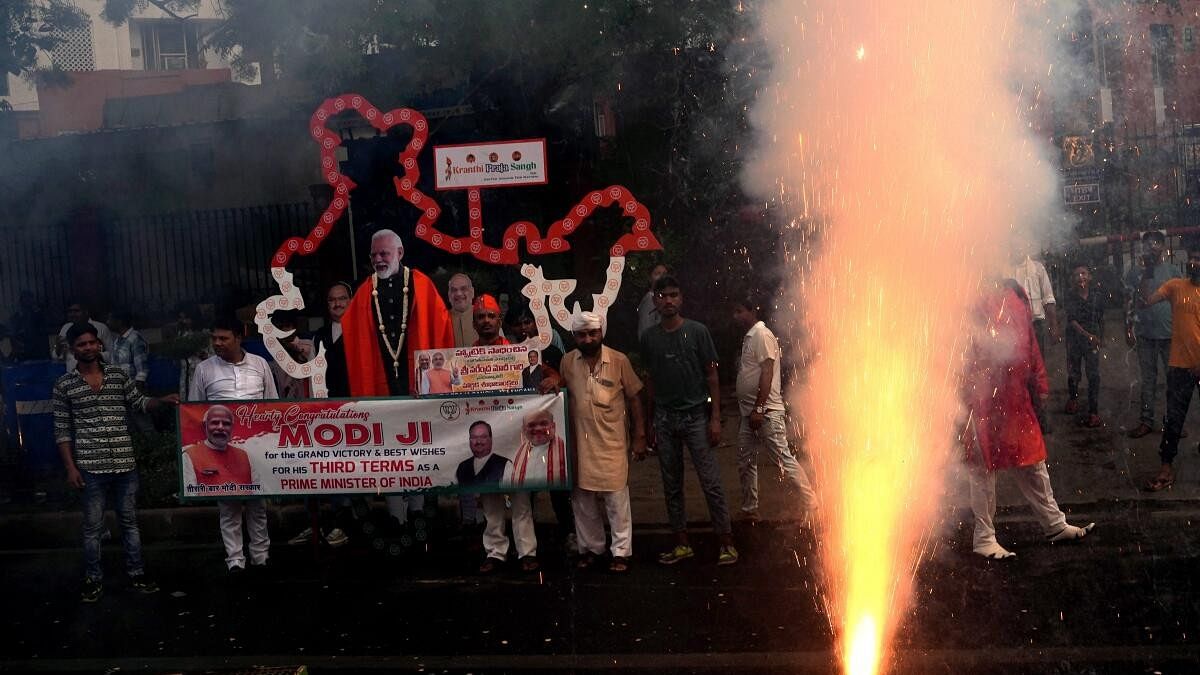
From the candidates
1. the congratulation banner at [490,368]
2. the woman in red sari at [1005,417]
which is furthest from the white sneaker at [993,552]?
the congratulation banner at [490,368]

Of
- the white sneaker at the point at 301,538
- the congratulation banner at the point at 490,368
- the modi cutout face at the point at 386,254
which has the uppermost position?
the modi cutout face at the point at 386,254

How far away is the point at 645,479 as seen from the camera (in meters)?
8.92

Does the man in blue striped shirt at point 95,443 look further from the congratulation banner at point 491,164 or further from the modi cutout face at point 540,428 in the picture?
the congratulation banner at point 491,164

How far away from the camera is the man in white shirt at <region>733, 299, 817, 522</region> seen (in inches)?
281

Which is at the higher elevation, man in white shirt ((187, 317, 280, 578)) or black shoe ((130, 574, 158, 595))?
man in white shirt ((187, 317, 280, 578))

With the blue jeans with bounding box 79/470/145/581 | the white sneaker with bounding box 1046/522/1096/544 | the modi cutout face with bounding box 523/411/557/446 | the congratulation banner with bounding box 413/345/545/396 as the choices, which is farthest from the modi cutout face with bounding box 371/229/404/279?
the white sneaker with bounding box 1046/522/1096/544

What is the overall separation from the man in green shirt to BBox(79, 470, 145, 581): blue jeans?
297 cm

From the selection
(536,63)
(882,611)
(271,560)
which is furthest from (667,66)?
(882,611)

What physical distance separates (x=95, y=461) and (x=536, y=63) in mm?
4792

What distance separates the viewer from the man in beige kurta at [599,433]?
670 centimetres

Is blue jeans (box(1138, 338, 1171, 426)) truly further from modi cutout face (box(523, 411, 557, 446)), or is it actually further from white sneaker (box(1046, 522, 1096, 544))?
modi cutout face (box(523, 411, 557, 446))

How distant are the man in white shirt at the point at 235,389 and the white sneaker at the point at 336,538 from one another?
49 centimetres

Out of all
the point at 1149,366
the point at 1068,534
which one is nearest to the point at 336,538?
the point at 1068,534

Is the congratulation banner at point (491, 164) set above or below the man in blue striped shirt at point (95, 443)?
above
